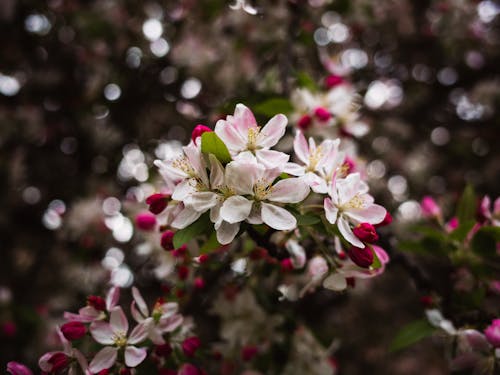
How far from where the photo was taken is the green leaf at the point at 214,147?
944mm

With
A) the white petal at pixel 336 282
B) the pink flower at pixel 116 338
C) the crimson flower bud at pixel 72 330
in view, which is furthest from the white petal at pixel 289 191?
the crimson flower bud at pixel 72 330

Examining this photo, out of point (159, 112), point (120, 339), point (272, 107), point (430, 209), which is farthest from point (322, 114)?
point (159, 112)

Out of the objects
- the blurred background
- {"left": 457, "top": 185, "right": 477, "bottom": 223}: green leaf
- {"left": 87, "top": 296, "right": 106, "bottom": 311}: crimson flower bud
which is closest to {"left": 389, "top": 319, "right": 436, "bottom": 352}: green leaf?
{"left": 457, "top": 185, "right": 477, "bottom": 223}: green leaf

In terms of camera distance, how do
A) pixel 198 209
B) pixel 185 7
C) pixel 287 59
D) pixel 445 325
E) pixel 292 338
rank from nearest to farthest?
pixel 198 209
pixel 445 325
pixel 292 338
pixel 287 59
pixel 185 7

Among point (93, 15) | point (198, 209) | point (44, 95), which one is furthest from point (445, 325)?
point (44, 95)

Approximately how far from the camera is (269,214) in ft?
3.19

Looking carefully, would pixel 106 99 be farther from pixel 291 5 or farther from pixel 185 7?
pixel 291 5

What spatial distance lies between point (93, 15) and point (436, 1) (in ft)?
7.81

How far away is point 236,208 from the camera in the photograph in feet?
3.12

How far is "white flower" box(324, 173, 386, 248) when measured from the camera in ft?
3.28

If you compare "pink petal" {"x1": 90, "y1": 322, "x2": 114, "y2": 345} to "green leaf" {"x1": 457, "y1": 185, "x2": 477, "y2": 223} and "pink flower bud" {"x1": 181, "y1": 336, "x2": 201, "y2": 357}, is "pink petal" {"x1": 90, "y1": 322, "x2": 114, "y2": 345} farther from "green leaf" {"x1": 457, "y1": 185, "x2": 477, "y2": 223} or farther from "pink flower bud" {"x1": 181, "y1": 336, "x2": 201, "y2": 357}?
"green leaf" {"x1": 457, "y1": 185, "x2": 477, "y2": 223}

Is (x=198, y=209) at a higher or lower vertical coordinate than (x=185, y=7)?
higher

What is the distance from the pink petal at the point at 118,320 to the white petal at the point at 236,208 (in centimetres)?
44

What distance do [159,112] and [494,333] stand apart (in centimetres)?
276
